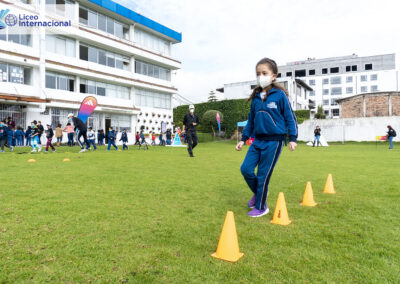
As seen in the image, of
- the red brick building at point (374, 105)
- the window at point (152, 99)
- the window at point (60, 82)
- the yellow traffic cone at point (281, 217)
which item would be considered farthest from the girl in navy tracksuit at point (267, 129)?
the red brick building at point (374, 105)

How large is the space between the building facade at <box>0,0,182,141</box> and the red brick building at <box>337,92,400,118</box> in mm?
23577

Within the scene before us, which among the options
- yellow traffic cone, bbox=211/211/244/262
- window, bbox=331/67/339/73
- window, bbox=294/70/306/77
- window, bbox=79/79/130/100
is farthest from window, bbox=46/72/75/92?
window, bbox=331/67/339/73

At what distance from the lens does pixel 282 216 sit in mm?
3375

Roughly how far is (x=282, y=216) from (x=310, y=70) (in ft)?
256

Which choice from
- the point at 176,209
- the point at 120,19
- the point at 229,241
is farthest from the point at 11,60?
the point at 229,241

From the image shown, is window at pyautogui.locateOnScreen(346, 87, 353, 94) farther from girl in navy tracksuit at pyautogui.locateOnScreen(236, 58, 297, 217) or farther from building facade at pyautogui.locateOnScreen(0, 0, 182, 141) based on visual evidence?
girl in navy tracksuit at pyautogui.locateOnScreen(236, 58, 297, 217)

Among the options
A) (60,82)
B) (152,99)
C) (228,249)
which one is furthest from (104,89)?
(228,249)

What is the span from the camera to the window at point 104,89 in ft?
92.9

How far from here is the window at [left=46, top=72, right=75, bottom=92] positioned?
2509 centimetres

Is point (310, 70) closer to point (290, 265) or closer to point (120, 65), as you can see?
point (120, 65)

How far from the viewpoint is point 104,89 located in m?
30.4

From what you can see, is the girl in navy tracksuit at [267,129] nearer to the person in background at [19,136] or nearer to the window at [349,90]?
the person in background at [19,136]

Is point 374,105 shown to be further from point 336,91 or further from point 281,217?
point 336,91

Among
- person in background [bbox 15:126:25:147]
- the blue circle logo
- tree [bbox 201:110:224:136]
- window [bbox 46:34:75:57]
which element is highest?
the blue circle logo
